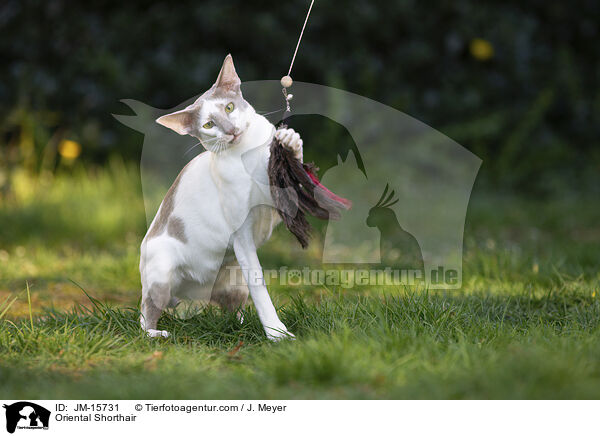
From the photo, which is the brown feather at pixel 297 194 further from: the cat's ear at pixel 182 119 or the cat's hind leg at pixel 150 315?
the cat's hind leg at pixel 150 315

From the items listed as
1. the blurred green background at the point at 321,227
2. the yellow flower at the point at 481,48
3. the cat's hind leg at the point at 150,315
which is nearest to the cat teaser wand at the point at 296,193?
the blurred green background at the point at 321,227

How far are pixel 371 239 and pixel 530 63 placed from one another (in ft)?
11.9

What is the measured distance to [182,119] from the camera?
2.57 m

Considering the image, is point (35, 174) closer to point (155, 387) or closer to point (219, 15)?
point (219, 15)

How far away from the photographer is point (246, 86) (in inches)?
217

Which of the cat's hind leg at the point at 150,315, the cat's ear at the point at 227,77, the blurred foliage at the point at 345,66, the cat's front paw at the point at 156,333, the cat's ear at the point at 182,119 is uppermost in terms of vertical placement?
the blurred foliage at the point at 345,66

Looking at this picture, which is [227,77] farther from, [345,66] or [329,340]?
[345,66]

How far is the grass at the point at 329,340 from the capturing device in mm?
2070

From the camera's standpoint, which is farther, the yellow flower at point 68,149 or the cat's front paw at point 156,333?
the yellow flower at point 68,149

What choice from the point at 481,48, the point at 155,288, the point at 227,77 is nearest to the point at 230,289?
the point at 155,288

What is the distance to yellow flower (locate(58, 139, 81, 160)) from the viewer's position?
5.88 m
